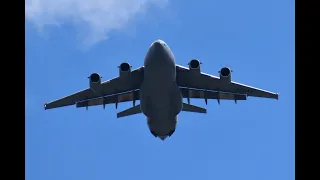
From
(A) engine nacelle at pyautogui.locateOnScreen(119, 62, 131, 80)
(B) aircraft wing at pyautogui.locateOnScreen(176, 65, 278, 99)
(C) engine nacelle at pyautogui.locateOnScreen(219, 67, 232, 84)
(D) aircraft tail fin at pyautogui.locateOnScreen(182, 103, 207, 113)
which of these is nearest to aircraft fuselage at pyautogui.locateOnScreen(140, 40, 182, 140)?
(A) engine nacelle at pyautogui.locateOnScreen(119, 62, 131, 80)

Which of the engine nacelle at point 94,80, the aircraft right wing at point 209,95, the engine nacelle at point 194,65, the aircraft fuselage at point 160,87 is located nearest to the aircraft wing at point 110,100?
the engine nacelle at point 94,80

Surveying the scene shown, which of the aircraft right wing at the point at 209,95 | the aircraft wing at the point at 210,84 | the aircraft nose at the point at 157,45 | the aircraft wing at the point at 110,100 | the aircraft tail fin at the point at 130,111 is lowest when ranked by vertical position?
the aircraft tail fin at the point at 130,111

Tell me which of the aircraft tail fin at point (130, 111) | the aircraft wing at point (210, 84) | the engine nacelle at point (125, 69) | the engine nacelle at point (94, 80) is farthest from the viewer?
the aircraft tail fin at point (130, 111)

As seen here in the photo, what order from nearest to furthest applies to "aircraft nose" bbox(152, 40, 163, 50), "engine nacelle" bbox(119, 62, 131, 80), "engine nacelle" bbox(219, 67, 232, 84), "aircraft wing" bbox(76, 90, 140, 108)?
"aircraft nose" bbox(152, 40, 163, 50)
"engine nacelle" bbox(119, 62, 131, 80)
"engine nacelle" bbox(219, 67, 232, 84)
"aircraft wing" bbox(76, 90, 140, 108)

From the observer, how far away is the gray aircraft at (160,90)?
20.7 m

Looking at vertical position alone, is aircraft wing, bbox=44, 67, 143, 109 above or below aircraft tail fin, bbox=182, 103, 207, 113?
above

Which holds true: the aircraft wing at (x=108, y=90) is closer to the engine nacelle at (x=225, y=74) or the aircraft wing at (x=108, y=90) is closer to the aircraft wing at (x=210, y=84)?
the aircraft wing at (x=210, y=84)

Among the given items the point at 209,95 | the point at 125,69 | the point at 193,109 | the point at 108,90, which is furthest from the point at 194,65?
the point at 108,90

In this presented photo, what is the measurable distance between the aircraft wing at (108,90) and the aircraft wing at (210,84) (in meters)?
2.12

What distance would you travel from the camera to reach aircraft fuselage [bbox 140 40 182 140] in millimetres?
20438

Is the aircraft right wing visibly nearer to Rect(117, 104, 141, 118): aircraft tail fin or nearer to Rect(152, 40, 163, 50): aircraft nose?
Rect(117, 104, 141, 118): aircraft tail fin

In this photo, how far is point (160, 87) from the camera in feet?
68.1

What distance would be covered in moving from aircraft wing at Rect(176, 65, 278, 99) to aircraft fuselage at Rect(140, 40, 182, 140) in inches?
73.4

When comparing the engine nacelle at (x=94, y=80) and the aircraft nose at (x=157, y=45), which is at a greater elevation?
the aircraft nose at (x=157, y=45)
